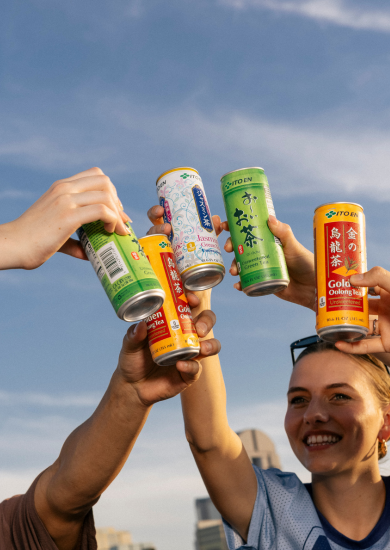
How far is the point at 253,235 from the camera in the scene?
233cm

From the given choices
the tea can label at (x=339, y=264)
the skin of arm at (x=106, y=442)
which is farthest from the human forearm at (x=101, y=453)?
the tea can label at (x=339, y=264)

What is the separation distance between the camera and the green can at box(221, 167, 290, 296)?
2312 millimetres

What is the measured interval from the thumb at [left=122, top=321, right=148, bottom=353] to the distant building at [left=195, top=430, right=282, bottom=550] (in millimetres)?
10591

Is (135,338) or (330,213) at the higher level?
(330,213)

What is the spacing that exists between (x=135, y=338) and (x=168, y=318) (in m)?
0.19

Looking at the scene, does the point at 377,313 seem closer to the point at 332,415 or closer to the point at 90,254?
the point at 332,415

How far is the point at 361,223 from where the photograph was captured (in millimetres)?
2352

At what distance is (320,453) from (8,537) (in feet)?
4.86

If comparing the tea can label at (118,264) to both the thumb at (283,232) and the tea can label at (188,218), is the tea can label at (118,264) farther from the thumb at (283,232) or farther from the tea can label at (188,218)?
the thumb at (283,232)

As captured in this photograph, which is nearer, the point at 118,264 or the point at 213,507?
the point at 118,264

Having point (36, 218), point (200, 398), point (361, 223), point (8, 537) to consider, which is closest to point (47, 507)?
point (8, 537)

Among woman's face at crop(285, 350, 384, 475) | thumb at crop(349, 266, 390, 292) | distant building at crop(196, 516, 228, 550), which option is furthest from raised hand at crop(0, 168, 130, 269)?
distant building at crop(196, 516, 228, 550)

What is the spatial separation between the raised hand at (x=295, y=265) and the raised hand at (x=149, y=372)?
238 mm

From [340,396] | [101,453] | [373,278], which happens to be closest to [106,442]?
[101,453]
